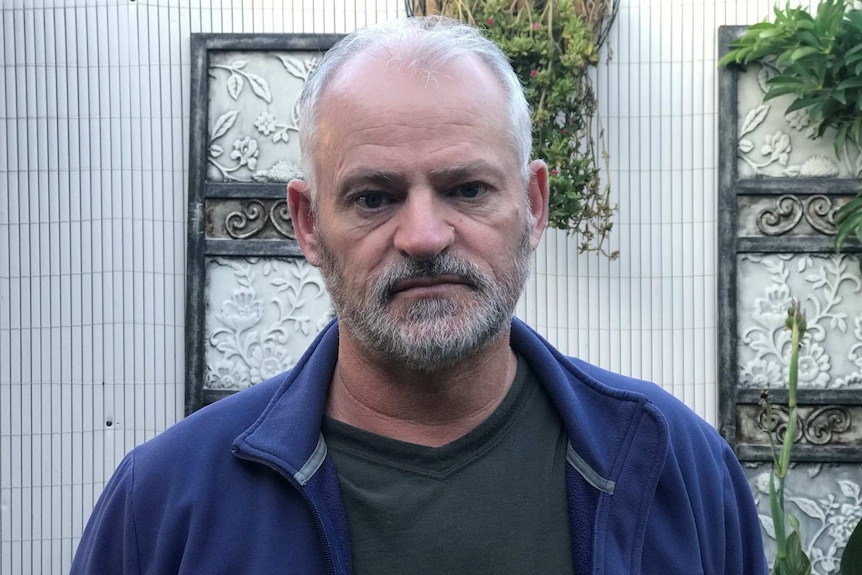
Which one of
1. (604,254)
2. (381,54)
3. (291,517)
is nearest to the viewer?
(291,517)

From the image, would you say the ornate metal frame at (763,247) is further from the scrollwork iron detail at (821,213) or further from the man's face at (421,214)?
the man's face at (421,214)

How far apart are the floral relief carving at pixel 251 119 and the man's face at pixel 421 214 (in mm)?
1776

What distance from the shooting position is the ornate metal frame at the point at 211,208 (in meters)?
3.26

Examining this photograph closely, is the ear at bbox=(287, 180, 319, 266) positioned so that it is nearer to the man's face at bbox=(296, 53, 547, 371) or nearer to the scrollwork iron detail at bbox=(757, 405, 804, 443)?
the man's face at bbox=(296, 53, 547, 371)

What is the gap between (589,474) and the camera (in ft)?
4.86

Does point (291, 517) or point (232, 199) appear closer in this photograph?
point (291, 517)

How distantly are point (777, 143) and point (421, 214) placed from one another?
6.78 feet

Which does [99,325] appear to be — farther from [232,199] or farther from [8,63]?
[8,63]

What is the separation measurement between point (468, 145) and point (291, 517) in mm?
489

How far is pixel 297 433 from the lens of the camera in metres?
1.46

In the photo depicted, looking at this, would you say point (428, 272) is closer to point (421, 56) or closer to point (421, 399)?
point (421, 399)

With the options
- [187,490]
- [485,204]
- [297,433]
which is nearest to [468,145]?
[485,204]

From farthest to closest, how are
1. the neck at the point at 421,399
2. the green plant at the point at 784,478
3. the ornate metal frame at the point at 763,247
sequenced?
the ornate metal frame at the point at 763,247
the green plant at the point at 784,478
the neck at the point at 421,399

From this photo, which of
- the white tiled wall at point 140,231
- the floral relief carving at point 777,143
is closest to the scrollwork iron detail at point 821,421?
the white tiled wall at point 140,231
